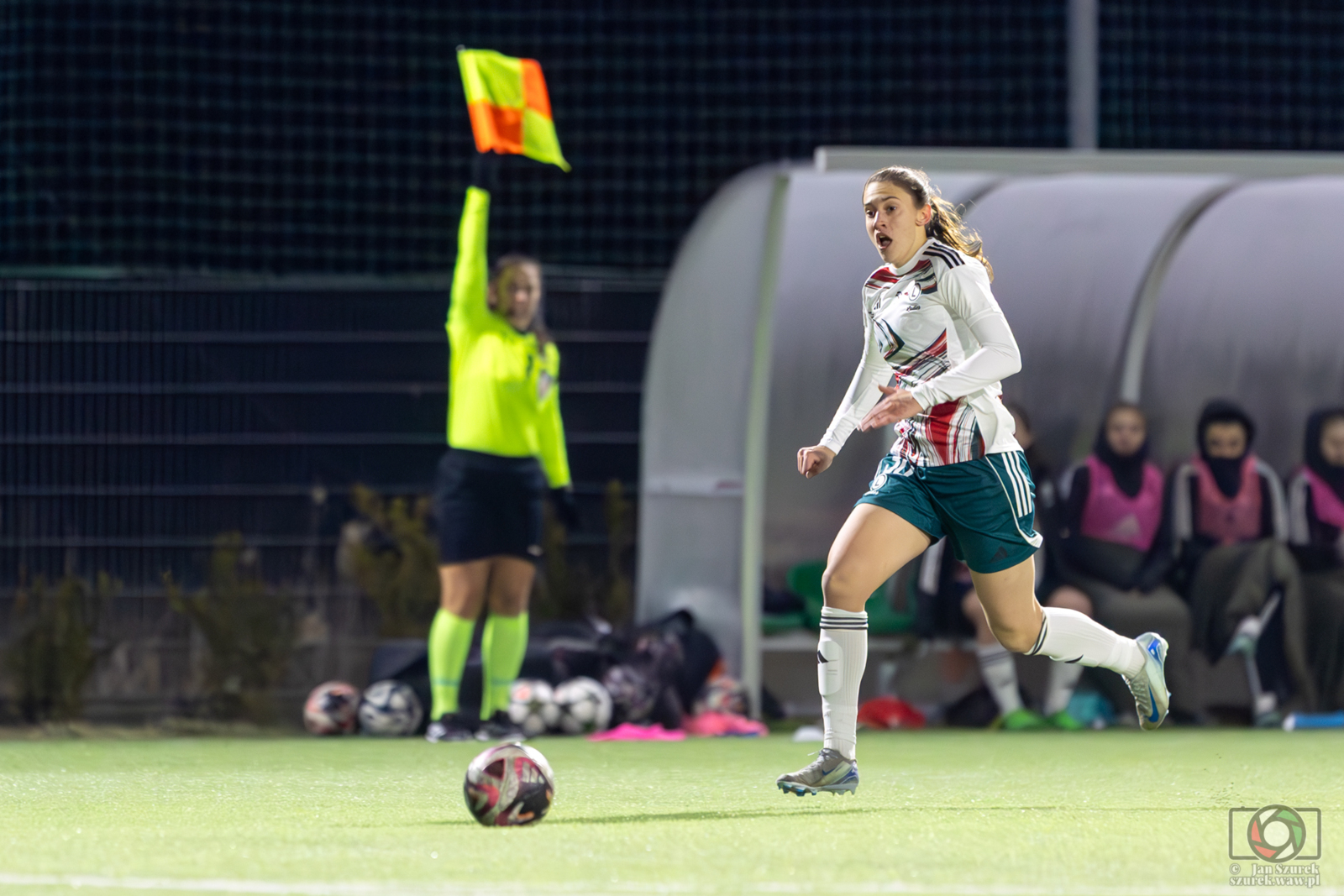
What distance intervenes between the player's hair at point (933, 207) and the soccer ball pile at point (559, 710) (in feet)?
11.8

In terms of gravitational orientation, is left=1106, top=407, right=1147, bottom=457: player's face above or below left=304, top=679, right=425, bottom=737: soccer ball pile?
above

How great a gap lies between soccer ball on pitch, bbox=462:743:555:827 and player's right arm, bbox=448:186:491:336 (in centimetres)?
360

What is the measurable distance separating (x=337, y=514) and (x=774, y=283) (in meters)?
2.71

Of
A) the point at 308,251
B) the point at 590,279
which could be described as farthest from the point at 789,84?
the point at 308,251

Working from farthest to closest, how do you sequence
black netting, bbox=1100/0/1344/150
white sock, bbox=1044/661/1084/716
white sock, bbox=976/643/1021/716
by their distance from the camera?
black netting, bbox=1100/0/1344/150 < white sock, bbox=1044/661/1084/716 < white sock, bbox=976/643/1021/716

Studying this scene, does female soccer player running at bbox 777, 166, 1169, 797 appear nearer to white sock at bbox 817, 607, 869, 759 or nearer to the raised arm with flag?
white sock at bbox 817, 607, 869, 759

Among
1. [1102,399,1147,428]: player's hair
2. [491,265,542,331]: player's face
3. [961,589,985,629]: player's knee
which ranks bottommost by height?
[961,589,985,629]: player's knee

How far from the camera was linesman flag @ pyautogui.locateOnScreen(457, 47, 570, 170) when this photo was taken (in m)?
8.12

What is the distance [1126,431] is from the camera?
30.7ft

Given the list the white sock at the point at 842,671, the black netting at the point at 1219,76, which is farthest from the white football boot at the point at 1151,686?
the black netting at the point at 1219,76

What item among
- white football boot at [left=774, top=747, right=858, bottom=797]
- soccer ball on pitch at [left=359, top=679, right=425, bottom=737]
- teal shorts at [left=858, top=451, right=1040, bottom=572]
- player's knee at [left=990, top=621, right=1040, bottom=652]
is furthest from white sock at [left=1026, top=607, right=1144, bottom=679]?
soccer ball on pitch at [left=359, top=679, right=425, bottom=737]

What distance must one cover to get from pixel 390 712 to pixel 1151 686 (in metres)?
3.95

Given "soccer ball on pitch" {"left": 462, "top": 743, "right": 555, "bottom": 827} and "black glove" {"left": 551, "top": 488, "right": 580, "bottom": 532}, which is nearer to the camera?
"soccer ball on pitch" {"left": 462, "top": 743, "right": 555, "bottom": 827}

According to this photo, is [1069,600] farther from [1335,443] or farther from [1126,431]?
[1335,443]
